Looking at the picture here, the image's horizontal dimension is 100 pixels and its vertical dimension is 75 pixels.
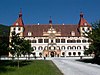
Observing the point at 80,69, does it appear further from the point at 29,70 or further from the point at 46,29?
the point at 46,29

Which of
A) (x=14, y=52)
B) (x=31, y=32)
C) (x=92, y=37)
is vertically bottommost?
(x=14, y=52)

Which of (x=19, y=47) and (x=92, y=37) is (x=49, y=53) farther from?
(x=19, y=47)

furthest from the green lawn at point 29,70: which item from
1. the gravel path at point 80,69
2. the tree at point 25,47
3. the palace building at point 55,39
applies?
the palace building at point 55,39

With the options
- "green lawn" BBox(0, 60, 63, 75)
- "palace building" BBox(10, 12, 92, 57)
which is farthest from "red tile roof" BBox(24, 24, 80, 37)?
"green lawn" BBox(0, 60, 63, 75)

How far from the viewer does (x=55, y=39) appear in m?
98.6

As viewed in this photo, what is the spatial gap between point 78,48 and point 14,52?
65.7 m

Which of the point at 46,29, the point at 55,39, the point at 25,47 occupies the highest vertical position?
the point at 46,29

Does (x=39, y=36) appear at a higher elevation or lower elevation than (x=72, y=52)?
higher

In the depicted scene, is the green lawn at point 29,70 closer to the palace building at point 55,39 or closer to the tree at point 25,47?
the tree at point 25,47

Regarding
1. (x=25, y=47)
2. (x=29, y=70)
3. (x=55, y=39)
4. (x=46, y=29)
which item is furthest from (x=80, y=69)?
(x=46, y=29)

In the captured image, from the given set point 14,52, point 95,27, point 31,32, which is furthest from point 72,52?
point 14,52

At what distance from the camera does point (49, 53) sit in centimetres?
9675

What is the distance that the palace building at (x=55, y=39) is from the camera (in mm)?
96688

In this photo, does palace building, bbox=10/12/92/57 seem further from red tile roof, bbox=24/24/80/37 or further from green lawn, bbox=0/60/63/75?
green lawn, bbox=0/60/63/75
